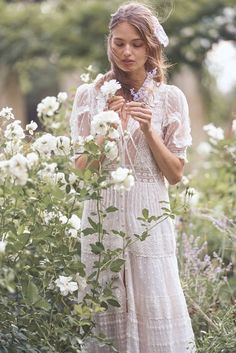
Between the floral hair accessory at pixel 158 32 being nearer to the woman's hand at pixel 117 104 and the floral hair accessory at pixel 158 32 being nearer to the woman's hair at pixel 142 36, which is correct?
the woman's hair at pixel 142 36

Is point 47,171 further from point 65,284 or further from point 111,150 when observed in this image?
point 65,284

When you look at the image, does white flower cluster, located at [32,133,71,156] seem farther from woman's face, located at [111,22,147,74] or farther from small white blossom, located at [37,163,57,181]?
woman's face, located at [111,22,147,74]

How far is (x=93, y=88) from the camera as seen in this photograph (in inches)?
123

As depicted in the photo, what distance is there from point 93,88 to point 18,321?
0.86 meters

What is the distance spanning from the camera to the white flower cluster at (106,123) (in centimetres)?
268

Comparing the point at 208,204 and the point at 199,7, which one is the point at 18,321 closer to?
the point at 208,204

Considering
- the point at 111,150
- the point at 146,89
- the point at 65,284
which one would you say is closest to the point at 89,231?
the point at 65,284

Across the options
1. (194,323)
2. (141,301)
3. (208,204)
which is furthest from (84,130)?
(208,204)

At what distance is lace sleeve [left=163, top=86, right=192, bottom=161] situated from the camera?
303 cm

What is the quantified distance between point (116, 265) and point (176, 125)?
20.8 inches

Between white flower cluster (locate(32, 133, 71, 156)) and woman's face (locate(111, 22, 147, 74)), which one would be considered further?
woman's face (locate(111, 22, 147, 74))

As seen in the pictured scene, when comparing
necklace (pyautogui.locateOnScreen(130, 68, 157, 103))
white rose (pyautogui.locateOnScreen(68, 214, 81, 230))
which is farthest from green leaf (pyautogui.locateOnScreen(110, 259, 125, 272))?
necklace (pyautogui.locateOnScreen(130, 68, 157, 103))

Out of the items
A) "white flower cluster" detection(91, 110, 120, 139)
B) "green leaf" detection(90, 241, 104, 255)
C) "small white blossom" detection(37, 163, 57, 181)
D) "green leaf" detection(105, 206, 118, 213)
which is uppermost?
"white flower cluster" detection(91, 110, 120, 139)

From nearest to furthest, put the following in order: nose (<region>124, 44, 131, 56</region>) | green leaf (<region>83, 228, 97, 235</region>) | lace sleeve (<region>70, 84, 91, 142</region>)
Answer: green leaf (<region>83, 228, 97, 235</region>) → nose (<region>124, 44, 131, 56</region>) → lace sleeve (<region>70, 84, 91, 142</region>)
